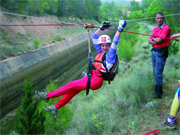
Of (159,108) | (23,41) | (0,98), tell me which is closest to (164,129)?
(159,108)

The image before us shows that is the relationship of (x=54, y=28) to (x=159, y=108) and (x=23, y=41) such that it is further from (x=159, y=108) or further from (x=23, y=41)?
(x=159, y=108)

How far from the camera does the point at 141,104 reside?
5.37 meters

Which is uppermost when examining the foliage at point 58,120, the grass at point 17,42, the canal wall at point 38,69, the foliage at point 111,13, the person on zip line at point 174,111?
the foliage at point 111,13

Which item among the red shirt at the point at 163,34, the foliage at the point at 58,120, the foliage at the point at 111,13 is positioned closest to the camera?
the red shirt at the point at 163,34

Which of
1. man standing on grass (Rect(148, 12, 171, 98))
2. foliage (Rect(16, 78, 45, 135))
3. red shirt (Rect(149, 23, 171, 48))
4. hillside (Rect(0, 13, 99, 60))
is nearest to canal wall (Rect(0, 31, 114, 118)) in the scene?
hillside (Rect(0, 13, 99, 60))

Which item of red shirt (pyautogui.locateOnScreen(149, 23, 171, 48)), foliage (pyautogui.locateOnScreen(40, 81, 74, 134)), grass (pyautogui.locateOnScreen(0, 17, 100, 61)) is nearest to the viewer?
red shirt (pyautogui.locateOnScreen(149, 23, 171, 48))

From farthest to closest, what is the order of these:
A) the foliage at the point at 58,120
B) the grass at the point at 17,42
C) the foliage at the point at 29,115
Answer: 1. the grass at the point at 17,42
2. the foliage at the point at 58,120
3. the foliage at the point at 29,115

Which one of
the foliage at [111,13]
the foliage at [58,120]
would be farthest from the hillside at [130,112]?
the foliage at [111,13]

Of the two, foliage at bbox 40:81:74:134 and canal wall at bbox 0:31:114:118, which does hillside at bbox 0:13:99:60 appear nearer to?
canal wall at bbox 0:31:114:118

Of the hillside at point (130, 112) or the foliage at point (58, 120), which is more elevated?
the hillside at point (130, 112)

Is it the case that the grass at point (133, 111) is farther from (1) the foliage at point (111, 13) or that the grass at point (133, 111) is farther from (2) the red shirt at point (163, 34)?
(1) the foliage at point (111, 13)

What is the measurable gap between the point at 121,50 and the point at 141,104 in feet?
29.5

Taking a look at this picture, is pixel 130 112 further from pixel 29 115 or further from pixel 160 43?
pixel 29 115

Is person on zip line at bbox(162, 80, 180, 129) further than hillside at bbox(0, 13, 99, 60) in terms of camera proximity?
No
